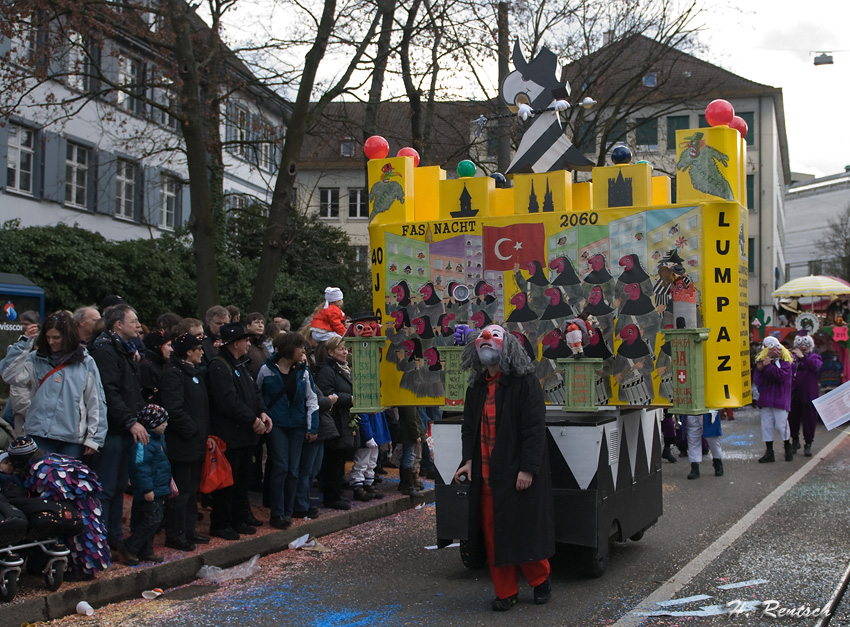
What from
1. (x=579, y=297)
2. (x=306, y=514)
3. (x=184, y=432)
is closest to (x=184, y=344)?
(x=184, y=432)

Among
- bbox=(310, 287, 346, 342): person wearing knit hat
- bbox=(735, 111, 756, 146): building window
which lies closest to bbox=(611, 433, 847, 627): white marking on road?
bbox=(310, 287, 346, 342): person wearing knit hat

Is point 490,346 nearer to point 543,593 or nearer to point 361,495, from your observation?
point 543,593

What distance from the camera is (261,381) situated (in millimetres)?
8781

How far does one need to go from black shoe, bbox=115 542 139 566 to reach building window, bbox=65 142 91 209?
20603 mm

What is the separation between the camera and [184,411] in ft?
24.7

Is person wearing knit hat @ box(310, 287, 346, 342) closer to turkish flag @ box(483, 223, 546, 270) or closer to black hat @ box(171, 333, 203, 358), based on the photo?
black hat @ box(171, 333, 203, 358)

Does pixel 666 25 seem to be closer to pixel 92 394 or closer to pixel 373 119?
pixel 373 119

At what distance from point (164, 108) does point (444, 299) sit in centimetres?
783

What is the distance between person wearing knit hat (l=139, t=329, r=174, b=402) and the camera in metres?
7.57

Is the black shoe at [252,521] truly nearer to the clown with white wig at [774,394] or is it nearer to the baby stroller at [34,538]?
the baby stroller at [34,538]

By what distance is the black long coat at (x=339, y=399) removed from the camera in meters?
9.58

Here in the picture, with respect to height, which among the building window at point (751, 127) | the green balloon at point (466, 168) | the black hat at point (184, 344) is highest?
the building window at point (751, 127)

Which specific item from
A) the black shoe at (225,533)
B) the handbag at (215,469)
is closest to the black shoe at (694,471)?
the black shoe at (225,533)

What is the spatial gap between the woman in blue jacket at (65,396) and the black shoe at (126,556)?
2.57 ft
